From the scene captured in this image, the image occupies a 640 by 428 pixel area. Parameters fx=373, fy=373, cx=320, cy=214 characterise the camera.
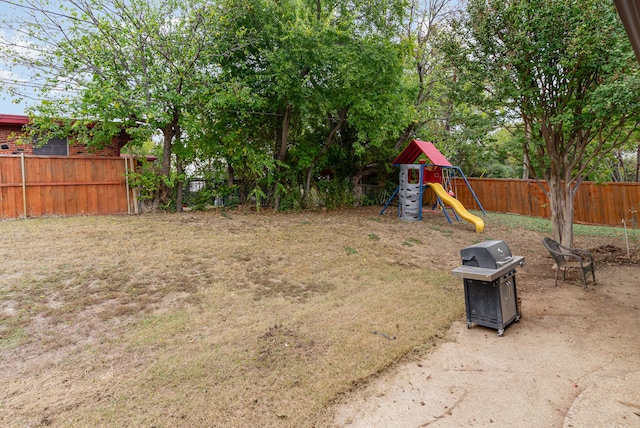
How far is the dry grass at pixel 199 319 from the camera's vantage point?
2.67 metres

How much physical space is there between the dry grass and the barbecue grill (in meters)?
0.45

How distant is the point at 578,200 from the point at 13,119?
18133mm

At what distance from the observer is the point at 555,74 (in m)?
6.19

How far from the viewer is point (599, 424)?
2373mm

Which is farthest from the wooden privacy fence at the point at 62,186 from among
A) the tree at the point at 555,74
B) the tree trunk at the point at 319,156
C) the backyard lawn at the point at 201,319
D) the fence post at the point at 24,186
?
the tree at the point at 555,74

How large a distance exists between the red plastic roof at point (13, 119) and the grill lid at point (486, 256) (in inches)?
490

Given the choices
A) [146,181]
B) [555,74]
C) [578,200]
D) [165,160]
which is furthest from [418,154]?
[146,181]

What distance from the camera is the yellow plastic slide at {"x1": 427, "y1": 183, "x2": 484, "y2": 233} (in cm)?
1038

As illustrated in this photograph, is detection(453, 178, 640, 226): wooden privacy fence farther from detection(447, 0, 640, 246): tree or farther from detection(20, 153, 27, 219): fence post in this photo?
detection(20, 153, 27, 219): fence post

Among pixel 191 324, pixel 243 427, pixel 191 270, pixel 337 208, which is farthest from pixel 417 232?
pixel 243 427

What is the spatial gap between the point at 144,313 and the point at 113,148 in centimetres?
988

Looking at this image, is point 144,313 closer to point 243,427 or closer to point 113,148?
point 243,427

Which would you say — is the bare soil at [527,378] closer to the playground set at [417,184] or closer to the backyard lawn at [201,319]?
the backyard lawn at [201,319]

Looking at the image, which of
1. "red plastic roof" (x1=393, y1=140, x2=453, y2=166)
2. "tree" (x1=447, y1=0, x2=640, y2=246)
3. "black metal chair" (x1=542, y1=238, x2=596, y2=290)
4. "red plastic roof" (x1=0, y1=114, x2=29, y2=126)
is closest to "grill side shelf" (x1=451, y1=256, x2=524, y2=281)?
"black metal chair" (x1=542, y1=238, x2=596, y2=290)
